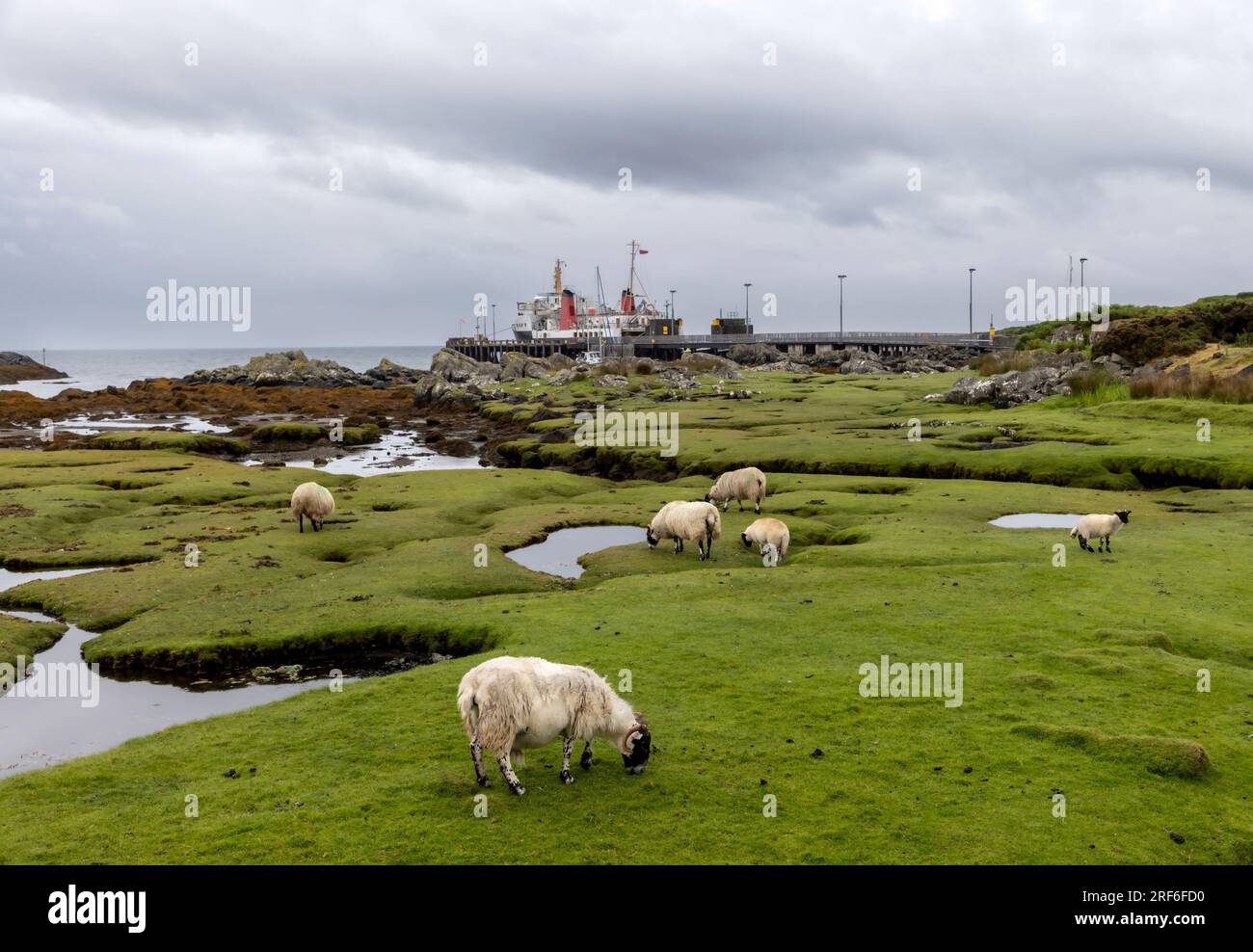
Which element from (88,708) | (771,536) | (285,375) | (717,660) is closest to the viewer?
(717,660)

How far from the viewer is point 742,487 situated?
135 ft

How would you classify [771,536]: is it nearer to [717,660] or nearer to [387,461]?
[717,660]

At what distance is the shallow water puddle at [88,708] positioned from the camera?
19.7 meters

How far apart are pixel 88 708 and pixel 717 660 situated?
47.4 ft

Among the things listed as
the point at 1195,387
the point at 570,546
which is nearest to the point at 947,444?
the point at 1195,387

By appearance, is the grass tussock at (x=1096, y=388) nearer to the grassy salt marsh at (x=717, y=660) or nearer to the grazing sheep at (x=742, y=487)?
the grassy salt marsh at (x=717, y=660)

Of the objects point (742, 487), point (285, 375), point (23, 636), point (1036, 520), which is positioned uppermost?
point (285, 375)

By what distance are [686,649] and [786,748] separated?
5936 mm

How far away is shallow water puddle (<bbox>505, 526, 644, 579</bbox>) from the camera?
1368 inches

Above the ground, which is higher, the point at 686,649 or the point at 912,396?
the point at 912,396

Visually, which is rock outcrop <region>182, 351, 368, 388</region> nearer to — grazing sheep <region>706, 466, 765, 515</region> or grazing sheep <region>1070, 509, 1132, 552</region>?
grazing sheep <region>706, 466, 765, 515</region>
